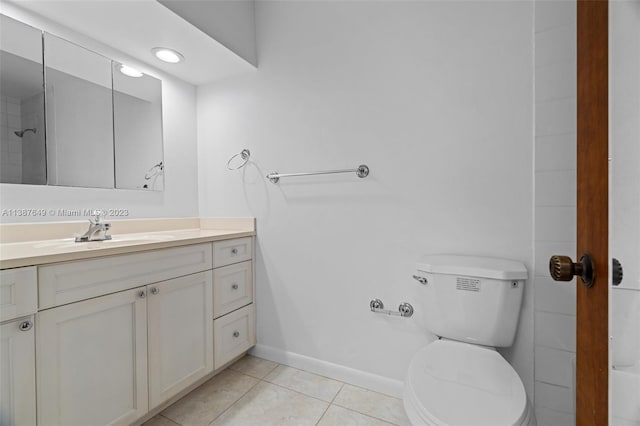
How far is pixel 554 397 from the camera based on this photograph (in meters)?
1.17

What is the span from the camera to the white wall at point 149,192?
1333mm

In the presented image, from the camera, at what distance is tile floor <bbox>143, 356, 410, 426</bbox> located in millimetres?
1348

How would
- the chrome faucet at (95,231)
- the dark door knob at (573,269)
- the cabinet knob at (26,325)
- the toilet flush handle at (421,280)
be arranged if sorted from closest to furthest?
the dark door knob at (573,269) < the cabinet knob at (26,325) < the toilet flush handle at (421,280) < the chrome faucet at (95,231)

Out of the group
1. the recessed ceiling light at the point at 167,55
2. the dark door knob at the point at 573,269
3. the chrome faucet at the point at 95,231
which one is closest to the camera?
the dark door knob at the point at 573,269

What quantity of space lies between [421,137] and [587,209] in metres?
0.96

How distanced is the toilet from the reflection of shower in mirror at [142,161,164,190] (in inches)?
66.3

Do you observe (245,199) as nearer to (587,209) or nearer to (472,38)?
(472,38)

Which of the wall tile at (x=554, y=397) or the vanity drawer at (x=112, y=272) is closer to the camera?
the vanity drawer at (x=112, y=272)

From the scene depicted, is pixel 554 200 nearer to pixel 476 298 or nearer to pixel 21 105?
pixel 476 298

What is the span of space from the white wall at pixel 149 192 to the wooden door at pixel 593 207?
2.01 m

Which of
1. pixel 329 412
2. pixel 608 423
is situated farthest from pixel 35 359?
pixel 608 423
